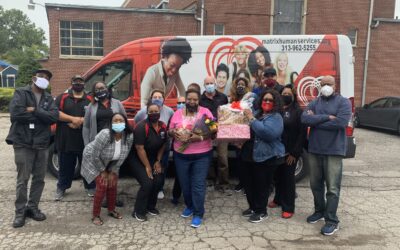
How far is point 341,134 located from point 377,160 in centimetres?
492

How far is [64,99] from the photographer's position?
16.5 feet

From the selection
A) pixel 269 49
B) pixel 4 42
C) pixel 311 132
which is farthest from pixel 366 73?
pixel 4 42

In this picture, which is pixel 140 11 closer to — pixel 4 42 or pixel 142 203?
pixel 142 203

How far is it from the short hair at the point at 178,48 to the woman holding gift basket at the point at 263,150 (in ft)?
6.88

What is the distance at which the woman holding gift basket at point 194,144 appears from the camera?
13.9 ft

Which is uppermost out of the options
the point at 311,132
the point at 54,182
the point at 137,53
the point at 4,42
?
the point at 4,42

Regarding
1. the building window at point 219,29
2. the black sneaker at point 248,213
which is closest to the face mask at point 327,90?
the black sneaker at point 248,213

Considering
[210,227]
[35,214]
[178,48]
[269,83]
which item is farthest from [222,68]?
[35,214]

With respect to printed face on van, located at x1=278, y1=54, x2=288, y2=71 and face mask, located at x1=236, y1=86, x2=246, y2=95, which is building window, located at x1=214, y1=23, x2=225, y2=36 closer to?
printed face on van, located at x1=278, y1=54, x2=288, y2=71

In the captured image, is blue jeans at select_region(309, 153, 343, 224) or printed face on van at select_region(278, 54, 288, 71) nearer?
blue jeans at select_region(309, 153, 343, 224)

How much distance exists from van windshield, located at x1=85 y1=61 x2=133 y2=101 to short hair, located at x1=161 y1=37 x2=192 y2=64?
0.66 m

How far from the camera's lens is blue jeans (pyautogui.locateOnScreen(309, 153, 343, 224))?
4102mm

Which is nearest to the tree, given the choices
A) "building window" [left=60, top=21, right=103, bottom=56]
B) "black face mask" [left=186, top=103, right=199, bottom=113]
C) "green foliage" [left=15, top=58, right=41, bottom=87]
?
"green foliage" [left=15, top=58, right=41, bottom=87]

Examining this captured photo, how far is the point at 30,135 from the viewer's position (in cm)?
418
